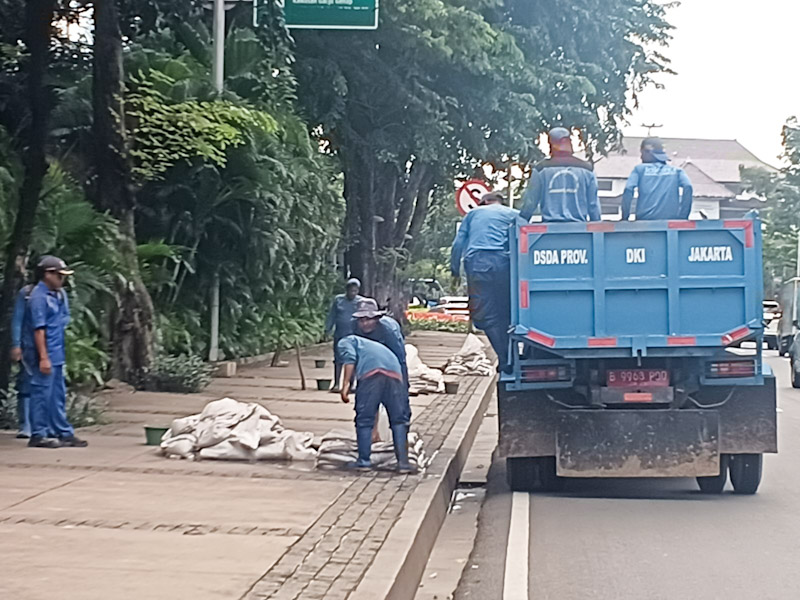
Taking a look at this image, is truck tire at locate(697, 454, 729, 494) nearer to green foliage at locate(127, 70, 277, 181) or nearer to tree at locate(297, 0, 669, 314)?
green foliage at locate(127, 70, 277, 181)

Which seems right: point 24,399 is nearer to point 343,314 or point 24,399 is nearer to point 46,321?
point 46,321

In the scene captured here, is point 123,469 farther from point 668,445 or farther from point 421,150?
point 421,150

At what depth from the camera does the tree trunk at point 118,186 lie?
16172mm

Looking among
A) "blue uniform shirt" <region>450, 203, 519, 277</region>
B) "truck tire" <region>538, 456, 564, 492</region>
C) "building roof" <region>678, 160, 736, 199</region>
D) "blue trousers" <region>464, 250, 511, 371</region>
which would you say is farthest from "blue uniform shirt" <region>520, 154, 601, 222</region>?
"building roof" <region>678, 160, 736, 199</region>

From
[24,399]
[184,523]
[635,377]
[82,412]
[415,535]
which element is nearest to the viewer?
[415,535]

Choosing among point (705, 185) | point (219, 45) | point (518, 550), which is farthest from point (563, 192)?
point (705, 185)

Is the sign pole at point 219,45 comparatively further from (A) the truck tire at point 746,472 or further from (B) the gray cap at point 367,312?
(A) the truck tire at point 746,472

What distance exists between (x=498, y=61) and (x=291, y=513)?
18.7 m

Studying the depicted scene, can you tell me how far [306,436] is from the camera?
12.3 m

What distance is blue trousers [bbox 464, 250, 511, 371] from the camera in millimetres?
11852

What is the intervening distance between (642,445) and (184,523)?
4.08m

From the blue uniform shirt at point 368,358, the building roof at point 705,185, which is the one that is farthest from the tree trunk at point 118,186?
the building roof at point 705,185

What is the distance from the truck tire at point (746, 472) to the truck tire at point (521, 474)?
1.73m

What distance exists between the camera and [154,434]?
40.7ft
